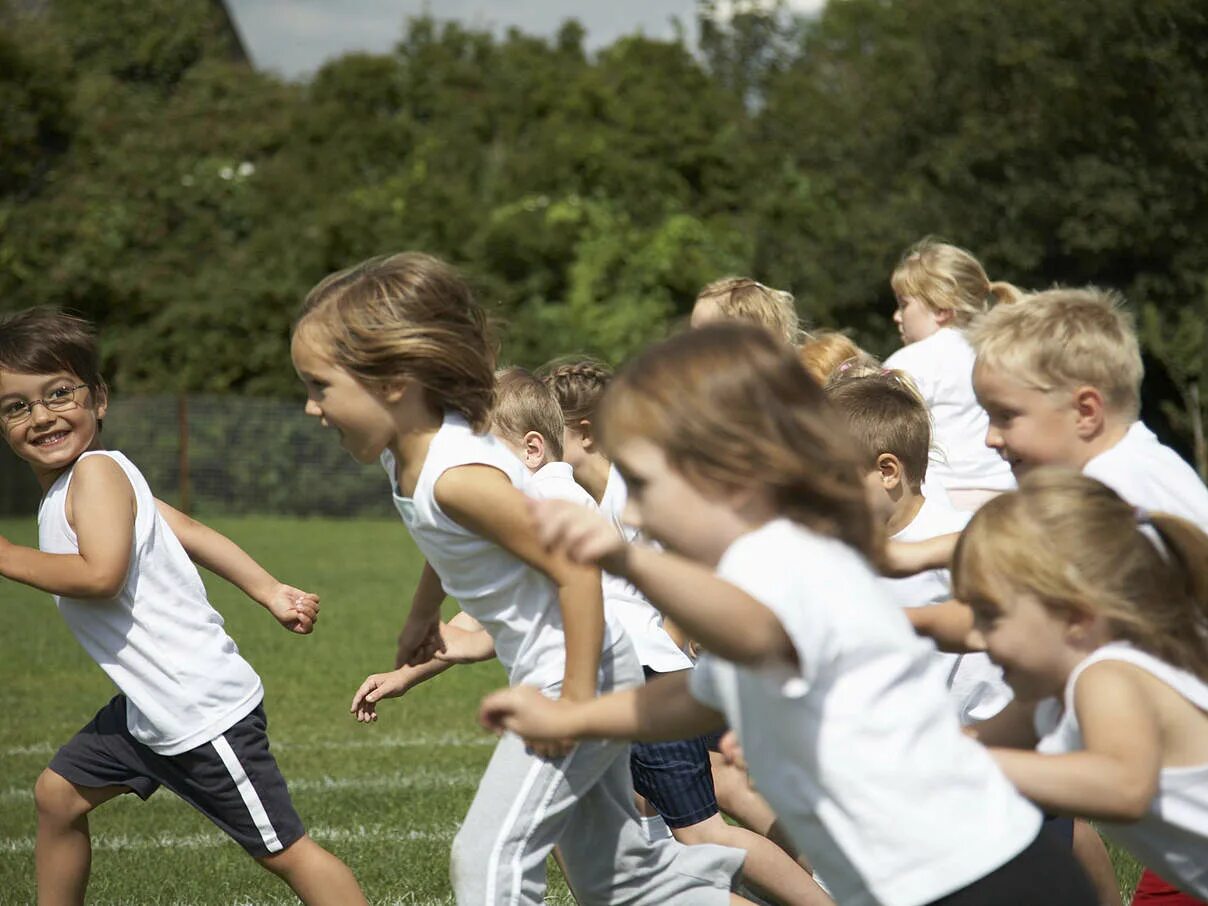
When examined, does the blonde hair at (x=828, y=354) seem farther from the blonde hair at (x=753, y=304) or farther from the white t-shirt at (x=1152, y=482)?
the white t-shirt at (x=1152, y=482)

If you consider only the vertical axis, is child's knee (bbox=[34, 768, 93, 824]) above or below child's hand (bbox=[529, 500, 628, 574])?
below

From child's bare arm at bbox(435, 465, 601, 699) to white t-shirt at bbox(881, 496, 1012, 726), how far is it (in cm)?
137

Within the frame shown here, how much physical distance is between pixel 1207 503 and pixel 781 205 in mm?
30596

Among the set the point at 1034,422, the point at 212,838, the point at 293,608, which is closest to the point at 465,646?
the point at 293,608

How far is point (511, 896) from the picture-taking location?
322 centimetres

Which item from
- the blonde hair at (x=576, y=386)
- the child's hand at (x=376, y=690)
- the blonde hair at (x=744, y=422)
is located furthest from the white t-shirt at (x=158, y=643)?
the blonde hair at (x=744, y=422)

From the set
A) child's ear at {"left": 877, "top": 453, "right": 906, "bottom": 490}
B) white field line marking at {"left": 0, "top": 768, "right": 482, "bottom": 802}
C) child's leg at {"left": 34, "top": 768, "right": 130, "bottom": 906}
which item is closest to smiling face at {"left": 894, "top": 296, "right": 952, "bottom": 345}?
child's ear at {"left": 877, "top": 453, "right": 906, "bottom": 490}

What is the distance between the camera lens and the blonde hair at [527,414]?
16.8 feet

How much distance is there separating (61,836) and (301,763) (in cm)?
314

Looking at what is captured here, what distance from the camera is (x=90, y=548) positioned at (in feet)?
13.1

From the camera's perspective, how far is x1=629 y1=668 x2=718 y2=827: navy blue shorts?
4363 mm

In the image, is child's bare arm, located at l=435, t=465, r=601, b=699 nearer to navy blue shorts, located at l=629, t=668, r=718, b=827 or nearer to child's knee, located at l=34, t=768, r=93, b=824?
navy blue shorts, located at l=629, t=668, r=718, b=827

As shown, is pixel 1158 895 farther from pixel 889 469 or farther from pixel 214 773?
pixel 214 773

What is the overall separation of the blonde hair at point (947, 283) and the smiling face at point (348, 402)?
3713mm
